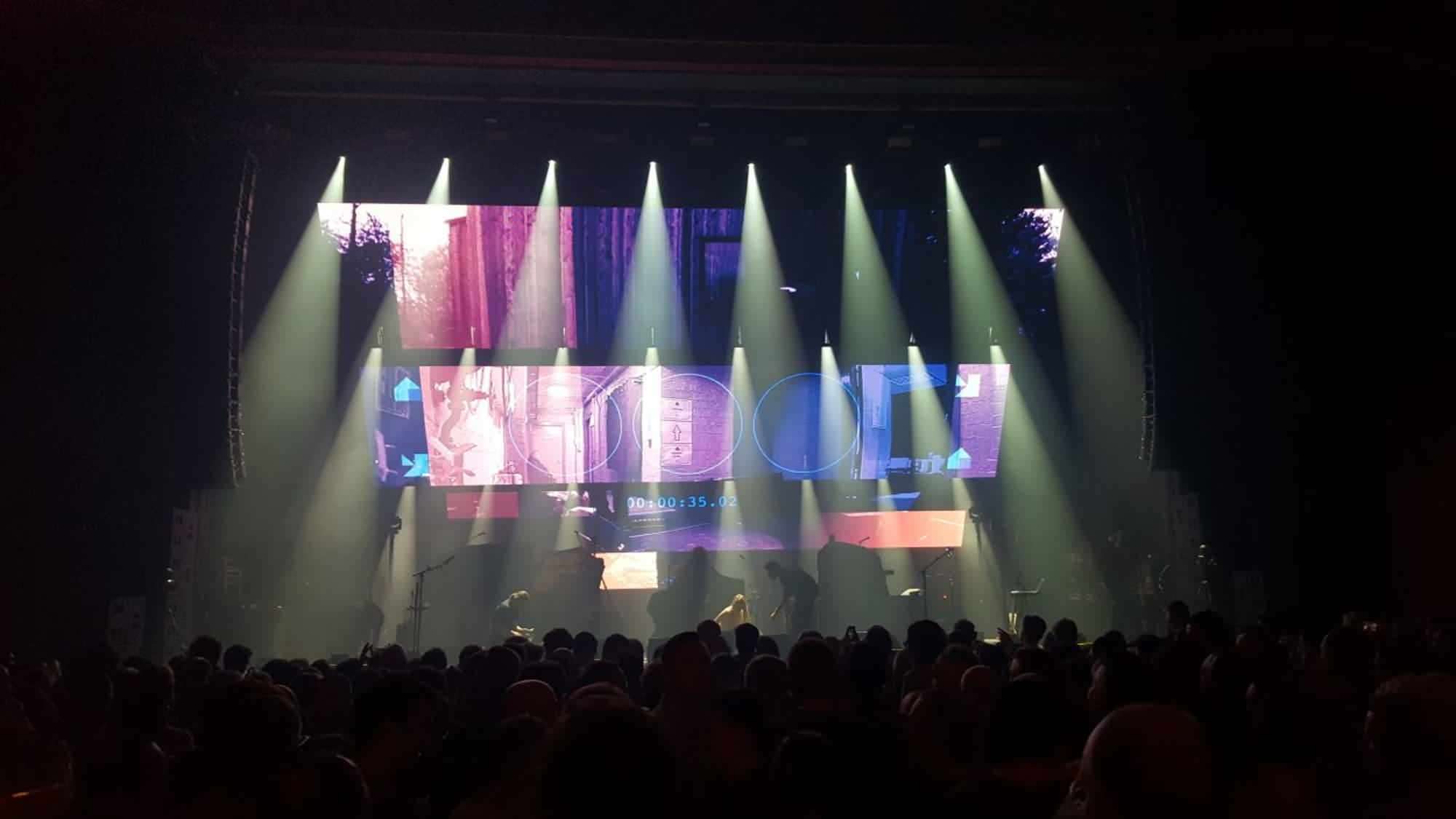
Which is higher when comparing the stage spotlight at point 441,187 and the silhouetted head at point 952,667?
the stage spotlight at point 441,187

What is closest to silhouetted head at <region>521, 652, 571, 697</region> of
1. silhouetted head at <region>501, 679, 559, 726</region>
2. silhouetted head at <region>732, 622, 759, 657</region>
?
silhouetted head at <region>501, 679, 559, 726</region>

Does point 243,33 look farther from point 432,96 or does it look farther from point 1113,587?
point 1113,587

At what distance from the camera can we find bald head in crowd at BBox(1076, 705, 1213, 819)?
1896 millimetres

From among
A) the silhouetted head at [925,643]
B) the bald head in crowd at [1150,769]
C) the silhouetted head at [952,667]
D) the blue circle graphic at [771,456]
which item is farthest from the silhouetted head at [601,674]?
the blue circle graphic at [771,456]

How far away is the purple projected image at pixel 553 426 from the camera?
14.7 m

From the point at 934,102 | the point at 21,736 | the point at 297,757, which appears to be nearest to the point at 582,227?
the point at 934,102

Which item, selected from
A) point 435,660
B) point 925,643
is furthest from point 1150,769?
point 435,660

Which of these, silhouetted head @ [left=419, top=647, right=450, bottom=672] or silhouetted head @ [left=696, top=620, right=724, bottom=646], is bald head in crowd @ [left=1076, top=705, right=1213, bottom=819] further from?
silhouetted head @ [left=696, top=620, right=724, bottom=646]

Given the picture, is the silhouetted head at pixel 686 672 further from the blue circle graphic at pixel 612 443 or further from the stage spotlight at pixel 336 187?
the stage spotlight at pixel 336 187

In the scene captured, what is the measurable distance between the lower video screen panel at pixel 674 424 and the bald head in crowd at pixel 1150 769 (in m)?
13.0

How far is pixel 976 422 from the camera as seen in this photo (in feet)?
50.5

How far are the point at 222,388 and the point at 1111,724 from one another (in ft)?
34.0

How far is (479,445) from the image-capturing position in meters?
14.6

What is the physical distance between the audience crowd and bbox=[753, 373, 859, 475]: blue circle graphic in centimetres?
1050
